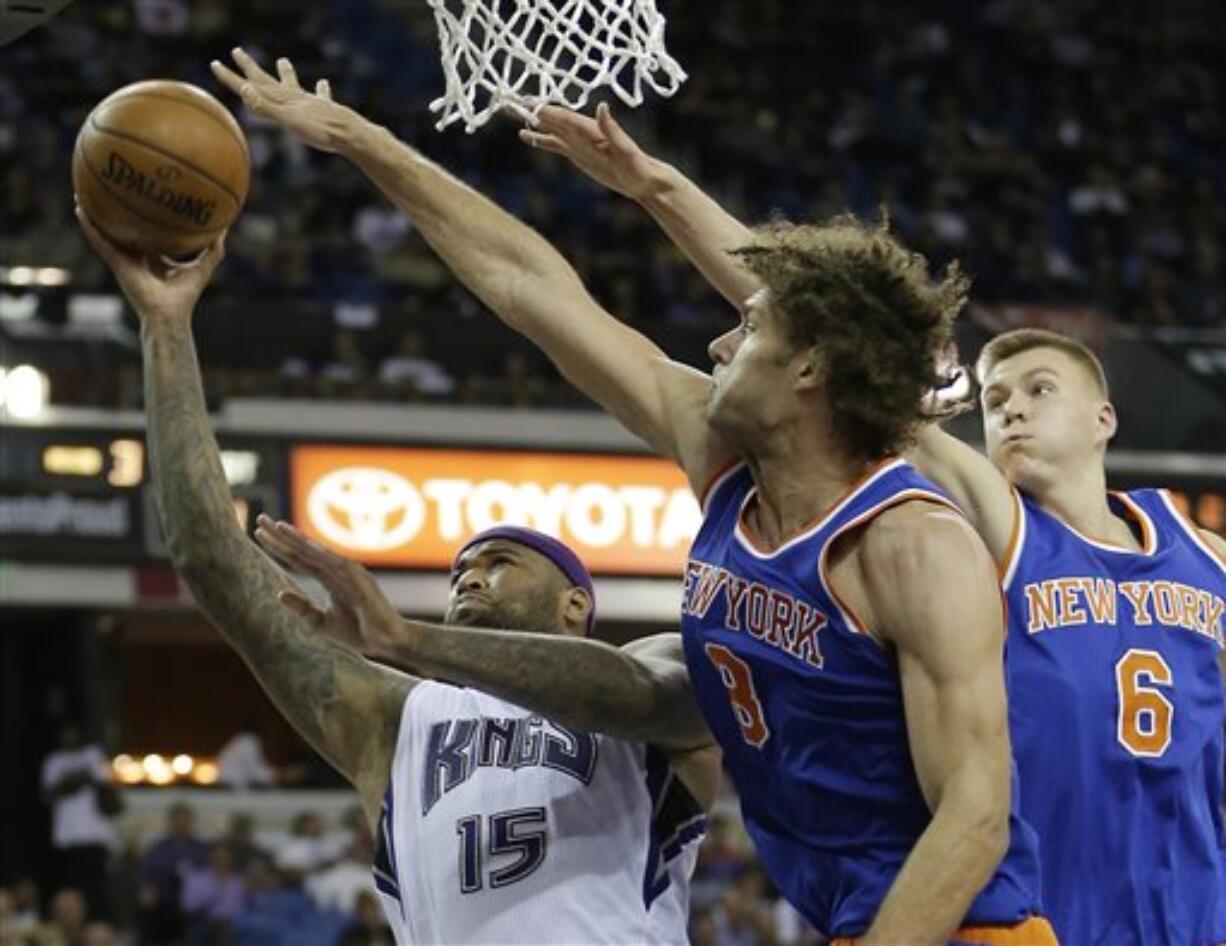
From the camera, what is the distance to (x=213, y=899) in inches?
510

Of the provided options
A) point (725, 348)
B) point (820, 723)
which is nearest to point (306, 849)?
point (725, 348)

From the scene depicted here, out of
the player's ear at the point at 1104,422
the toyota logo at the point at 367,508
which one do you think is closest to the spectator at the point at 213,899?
the toyota logo at the point at 367,508

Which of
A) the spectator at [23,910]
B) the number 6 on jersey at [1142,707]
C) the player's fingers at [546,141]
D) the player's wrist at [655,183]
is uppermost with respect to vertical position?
the player's fingers at [546,141]

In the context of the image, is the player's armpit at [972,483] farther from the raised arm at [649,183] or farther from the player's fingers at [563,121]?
the player's fingers at [563,121]

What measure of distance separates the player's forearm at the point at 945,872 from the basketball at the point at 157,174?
1.52 metres

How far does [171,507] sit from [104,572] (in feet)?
35.3

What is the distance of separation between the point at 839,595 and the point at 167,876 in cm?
984

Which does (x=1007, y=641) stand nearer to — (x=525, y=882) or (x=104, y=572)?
(x=525, y=882)

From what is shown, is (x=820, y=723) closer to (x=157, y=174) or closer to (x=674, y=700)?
(x=674, y=700)

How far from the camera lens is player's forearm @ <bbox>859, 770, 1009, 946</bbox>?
3654mm

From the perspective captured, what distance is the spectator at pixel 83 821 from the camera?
44.5 ft

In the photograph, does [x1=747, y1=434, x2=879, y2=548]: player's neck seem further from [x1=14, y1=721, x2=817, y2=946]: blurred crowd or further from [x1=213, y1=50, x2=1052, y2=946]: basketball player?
[x1=14, y1=721, x2=817, y2=946]: blurred crowd

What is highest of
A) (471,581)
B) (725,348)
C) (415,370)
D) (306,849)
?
(415,370)

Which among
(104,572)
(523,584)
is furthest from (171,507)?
(104,572)
